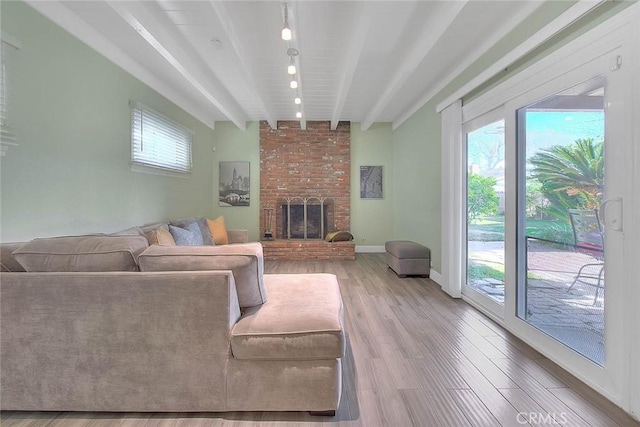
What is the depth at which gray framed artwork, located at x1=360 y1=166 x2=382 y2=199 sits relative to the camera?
6.12m

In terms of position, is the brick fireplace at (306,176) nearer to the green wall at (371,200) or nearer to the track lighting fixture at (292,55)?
the green wall at (371,200)

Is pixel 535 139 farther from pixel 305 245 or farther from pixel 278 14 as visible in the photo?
pixel 305 245

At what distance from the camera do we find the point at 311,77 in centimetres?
366

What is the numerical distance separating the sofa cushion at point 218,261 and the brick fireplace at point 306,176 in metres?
4.35

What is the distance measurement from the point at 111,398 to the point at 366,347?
156 centimetres

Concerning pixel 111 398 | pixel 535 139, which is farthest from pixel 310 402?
pixel 535 139

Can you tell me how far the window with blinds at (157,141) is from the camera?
3.20m

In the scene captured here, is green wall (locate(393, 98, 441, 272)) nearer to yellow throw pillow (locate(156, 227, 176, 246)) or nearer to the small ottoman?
the small ottoman

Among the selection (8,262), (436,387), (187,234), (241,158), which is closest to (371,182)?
(241,158)

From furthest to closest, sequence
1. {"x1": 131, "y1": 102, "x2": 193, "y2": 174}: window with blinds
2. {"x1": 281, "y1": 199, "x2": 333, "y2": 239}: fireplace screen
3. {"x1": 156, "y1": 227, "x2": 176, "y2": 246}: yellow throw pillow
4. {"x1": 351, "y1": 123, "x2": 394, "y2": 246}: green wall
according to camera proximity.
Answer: {"x1": 351, "y1": 123, "x2": 394, "y2": 246}: green wall < {"x1": 281, "y1": 199, "x2": 333, "y2": 239}: fireplace screen < {"x1": 131, "y1": 102, "x2": 193, "y2": 174}: window with blinds < {"x1": 156, "y1": 227, "x2": 176, "y2": 246}: yellow throw pillow

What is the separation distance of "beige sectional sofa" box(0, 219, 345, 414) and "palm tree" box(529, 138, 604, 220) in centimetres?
174

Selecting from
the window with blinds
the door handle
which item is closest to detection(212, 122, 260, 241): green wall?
the window with blinds

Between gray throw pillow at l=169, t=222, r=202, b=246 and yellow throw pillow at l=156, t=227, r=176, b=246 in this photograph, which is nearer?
yellow throw pillow at l=156, t=227, r=176, b=246

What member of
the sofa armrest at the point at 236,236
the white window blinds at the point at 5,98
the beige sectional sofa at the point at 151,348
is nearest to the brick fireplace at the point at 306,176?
the sofa armrest at the point at 236,236
